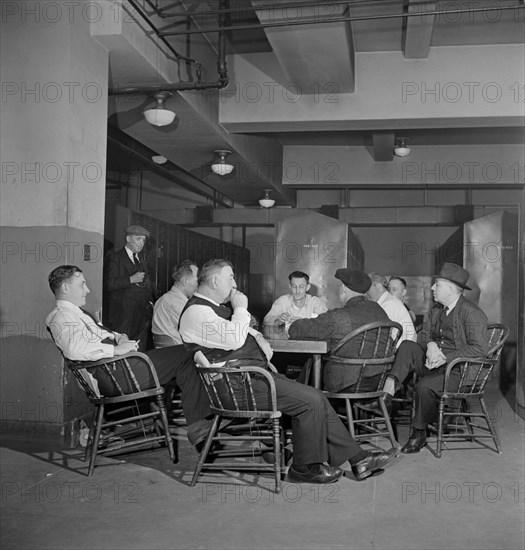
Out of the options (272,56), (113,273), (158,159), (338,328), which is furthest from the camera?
(158,159)

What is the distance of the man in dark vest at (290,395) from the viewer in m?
3.62

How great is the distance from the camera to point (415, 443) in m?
4.48

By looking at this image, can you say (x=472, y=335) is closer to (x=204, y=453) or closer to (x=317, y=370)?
(x=317, y=370)

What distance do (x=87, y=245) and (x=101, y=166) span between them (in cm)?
71

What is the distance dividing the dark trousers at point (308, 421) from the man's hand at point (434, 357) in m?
1.16

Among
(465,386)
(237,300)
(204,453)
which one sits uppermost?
(237,300)

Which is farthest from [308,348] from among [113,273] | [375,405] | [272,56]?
[272,56]

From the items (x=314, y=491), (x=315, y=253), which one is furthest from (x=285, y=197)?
(x=314, y=491)

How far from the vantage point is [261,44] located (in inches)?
287

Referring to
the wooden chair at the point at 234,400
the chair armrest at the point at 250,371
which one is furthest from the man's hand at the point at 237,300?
the chair armrest at the point at 250,371

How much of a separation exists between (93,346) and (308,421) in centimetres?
133

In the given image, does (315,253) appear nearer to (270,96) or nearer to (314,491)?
(270,96)

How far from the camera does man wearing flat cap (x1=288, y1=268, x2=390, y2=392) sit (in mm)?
4293

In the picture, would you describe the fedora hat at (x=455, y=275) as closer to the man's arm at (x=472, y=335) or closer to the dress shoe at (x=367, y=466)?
the man's arm at (x=472, y=335)
